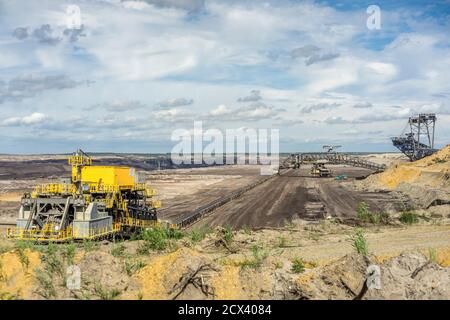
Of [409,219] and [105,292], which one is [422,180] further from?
[105,292]

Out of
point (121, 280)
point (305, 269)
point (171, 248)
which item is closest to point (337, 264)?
point (305, 269)

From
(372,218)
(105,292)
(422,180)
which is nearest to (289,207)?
(372,218)

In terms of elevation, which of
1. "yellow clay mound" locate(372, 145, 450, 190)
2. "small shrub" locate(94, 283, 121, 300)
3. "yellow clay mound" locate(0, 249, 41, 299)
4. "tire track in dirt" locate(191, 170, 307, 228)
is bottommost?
"tire track in dirt" locate(191, 170, 307, 228)

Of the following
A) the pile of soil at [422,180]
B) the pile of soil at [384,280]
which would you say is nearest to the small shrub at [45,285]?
the pile of soil at [384,280]

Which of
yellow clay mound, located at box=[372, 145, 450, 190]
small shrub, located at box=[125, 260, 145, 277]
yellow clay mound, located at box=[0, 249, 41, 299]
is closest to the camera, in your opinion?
yellow clay mound, located at box=[0, 249, 41, 299]

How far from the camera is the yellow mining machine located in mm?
25188

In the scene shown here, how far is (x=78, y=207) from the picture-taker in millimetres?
25609

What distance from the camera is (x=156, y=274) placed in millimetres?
14047

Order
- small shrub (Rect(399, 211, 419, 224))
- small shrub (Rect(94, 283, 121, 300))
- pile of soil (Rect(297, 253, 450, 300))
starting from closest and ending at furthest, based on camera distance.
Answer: pile of soil (Rect(297, 253, 450, 300))
small shrub (Rect(94, 283, 121, 300))
small shrub (Rect(399, 211, 419, 224))

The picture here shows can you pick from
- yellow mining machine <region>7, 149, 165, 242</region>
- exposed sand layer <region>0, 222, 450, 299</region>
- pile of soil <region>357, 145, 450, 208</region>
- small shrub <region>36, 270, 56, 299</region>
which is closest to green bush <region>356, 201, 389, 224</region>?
pile of soil <region>357, 145, 450, 208</region>

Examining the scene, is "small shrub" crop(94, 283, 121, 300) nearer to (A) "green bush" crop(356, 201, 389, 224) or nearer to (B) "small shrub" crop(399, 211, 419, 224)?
(A) "green bush" crop(356, 201, 389, 224)

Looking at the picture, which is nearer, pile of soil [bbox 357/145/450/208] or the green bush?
the green bush

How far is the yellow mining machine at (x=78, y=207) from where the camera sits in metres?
25.2
